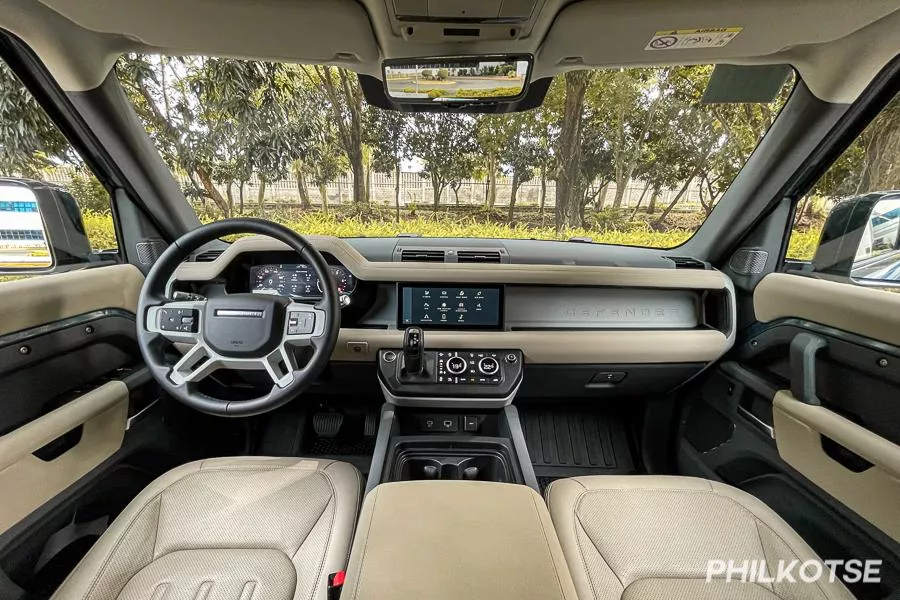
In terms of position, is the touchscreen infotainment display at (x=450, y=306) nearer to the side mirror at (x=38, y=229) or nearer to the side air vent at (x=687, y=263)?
the side air vent at (x=687, y=263)

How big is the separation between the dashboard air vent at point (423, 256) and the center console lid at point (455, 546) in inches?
41.0

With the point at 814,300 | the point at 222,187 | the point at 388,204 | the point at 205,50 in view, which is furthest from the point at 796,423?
the point at 222,187

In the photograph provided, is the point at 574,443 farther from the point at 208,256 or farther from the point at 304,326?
the point at 208,256

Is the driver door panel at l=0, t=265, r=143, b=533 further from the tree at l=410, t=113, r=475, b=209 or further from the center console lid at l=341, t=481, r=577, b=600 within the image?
the tree at l=410, t=113, r=475, b=209

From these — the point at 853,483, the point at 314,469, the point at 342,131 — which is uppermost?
the point at 342,131

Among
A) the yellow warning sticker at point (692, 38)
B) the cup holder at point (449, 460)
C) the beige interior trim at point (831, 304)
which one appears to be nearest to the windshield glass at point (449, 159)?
the yellow warning sticker at point (692, 38)

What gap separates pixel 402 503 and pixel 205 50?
5.65 feet

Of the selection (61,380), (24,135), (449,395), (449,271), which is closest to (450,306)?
(449,271)

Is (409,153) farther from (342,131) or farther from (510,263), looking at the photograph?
(510,263)

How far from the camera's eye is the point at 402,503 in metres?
1.09

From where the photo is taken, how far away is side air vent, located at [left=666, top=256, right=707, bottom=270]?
2.05m

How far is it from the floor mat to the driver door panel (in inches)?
73.8

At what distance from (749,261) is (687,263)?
245mm

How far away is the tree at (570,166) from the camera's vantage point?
2.08 m
